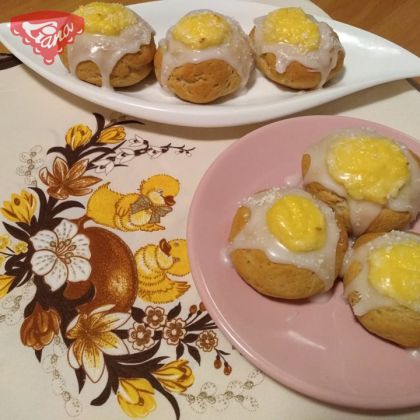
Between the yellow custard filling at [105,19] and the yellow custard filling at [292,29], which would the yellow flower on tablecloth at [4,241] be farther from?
the yellow custard filling at [292,29]

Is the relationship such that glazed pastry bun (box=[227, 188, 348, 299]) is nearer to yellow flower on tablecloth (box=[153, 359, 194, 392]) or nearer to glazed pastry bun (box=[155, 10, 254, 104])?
yellow flower on tablecloth (box=[153, 359, 194, 392])

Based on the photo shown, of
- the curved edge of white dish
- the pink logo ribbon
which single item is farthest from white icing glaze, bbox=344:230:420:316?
the pink logo ribbon

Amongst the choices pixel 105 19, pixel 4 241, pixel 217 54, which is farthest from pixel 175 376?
pixel 105 19

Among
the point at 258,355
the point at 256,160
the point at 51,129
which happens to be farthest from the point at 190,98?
the point at 258,355

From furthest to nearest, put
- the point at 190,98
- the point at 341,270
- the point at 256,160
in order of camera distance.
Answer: the point at 190,98
the point at 256,160
the point at 341,270

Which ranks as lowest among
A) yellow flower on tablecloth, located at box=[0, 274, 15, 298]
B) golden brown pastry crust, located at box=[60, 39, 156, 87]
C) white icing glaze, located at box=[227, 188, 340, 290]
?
yellow flower on tablecloth, located at box=[0, 274, 15, 298]

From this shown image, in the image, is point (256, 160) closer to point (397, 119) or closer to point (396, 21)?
point (397, 119)
